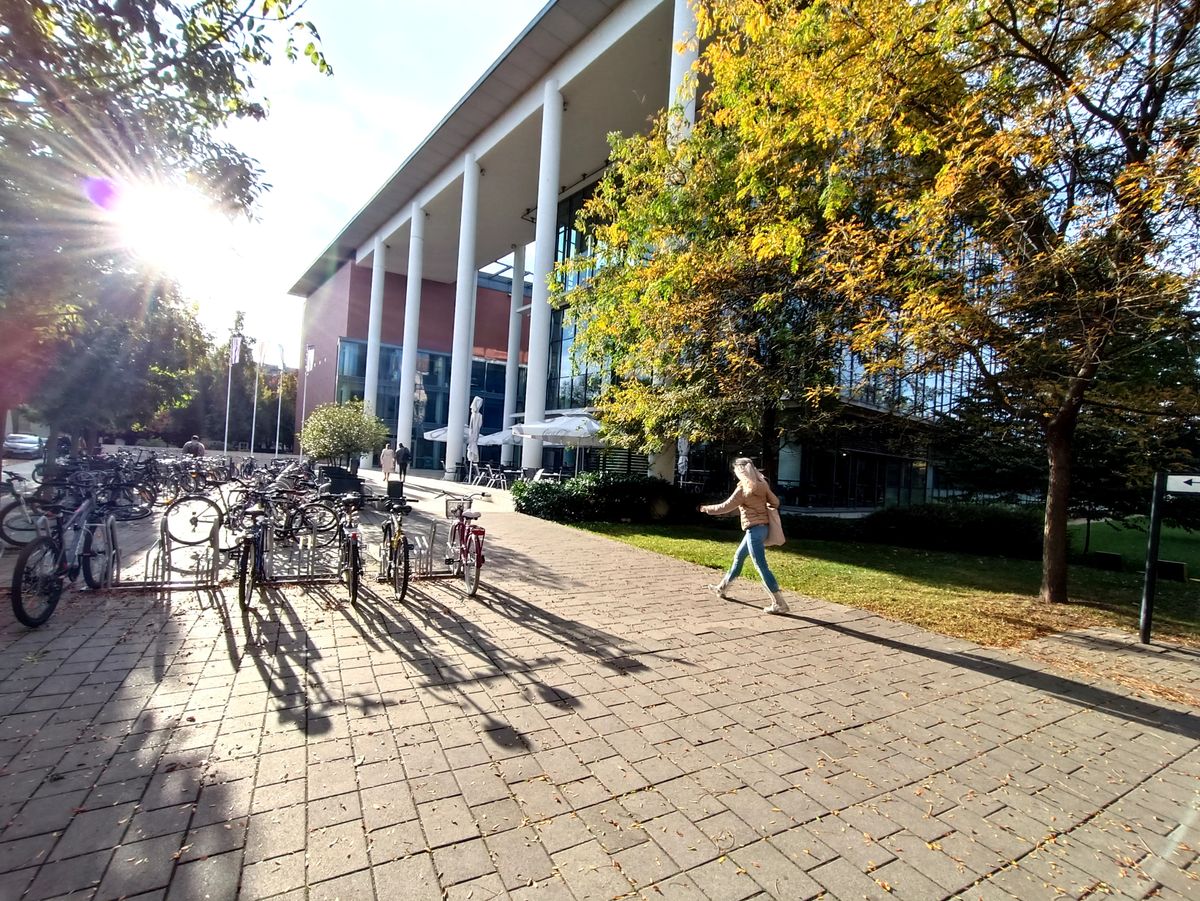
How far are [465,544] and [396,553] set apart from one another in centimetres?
80

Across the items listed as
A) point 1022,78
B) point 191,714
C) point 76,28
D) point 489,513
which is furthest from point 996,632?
point 489,513

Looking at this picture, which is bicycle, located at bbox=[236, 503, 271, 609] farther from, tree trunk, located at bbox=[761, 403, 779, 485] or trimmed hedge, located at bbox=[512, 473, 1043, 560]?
tree trunk, located at bbox=[761, 403, 779, 485]

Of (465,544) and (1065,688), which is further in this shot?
(465,544)

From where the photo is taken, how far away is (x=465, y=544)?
6.65 m

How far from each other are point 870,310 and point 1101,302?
2376 mm

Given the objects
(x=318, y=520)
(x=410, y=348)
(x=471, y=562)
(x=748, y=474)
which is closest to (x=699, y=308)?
(x=748, y=474)

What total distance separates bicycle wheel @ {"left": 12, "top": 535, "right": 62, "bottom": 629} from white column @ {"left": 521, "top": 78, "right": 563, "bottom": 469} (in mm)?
18188

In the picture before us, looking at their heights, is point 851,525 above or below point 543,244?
below

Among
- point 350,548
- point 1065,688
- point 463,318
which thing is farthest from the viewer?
point 463,318

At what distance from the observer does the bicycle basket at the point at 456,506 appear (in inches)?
279

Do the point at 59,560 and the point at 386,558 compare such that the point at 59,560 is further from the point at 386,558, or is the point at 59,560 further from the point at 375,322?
the point at 375,322

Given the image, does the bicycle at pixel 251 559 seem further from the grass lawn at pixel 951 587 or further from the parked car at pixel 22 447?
the parked car at pixel 22 447

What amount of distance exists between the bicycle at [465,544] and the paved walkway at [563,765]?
45.3 inches

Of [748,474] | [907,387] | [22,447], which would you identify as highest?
[907,387]
